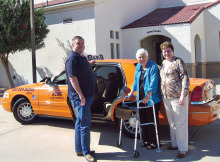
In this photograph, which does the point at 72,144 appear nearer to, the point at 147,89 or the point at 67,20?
the point at 147,89

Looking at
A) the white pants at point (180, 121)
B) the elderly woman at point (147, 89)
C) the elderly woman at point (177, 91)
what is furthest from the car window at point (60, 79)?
the white pants at point (180, 121)

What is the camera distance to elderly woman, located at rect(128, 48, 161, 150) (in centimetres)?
404

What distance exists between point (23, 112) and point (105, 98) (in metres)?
2.11

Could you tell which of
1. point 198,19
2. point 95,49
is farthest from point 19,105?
point 198,19

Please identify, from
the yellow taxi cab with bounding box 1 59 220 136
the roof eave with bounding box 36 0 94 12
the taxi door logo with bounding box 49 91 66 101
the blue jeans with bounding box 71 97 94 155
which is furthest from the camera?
the roof eave with bounding box 36 0 94 12

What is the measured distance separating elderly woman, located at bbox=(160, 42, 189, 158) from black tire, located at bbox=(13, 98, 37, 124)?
3.54 m

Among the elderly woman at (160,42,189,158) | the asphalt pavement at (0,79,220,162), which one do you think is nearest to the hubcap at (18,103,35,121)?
the asphalt pavement at (0,79,220,162)

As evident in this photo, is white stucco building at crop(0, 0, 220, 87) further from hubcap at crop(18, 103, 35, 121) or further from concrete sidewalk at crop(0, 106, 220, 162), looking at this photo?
concrete sidewalk at crop(0, 106, 220, 162)

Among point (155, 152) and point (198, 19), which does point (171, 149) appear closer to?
point (155, 152)

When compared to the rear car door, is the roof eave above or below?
above

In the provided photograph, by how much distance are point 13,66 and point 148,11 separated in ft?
33.2

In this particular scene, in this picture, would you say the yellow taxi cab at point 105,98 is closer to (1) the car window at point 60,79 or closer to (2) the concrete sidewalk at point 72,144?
(1) the car window at point 60,79

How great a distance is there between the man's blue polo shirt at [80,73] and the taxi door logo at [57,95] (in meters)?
1.42

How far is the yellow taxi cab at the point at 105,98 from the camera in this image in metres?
4.34
